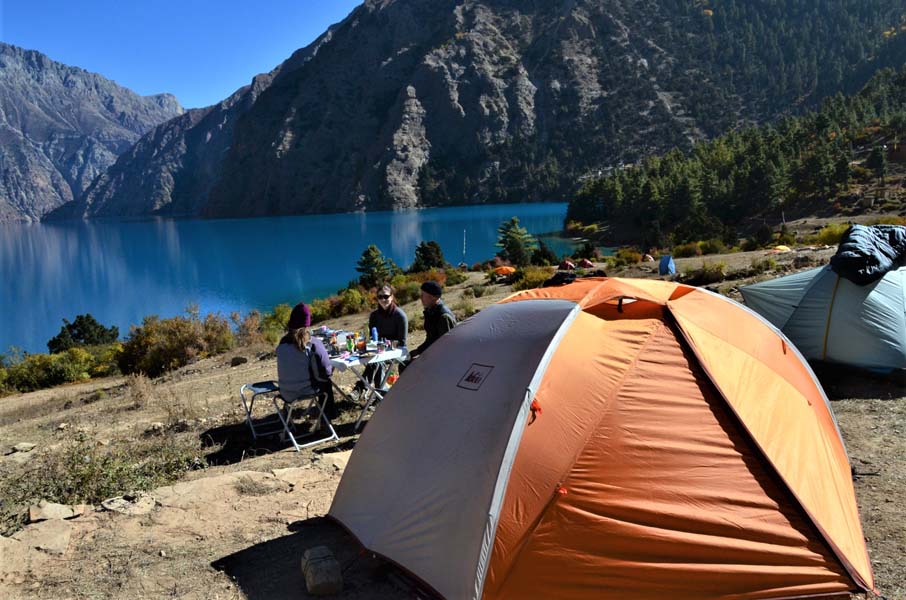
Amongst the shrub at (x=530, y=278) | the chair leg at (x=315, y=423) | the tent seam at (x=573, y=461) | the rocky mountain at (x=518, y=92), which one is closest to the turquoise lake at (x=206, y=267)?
the shrub at (x=530, y=278)

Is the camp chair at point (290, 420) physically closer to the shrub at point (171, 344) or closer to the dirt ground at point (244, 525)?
the dirt ground at point (244, 525)

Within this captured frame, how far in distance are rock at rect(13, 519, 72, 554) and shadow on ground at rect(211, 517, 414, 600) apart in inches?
42.3

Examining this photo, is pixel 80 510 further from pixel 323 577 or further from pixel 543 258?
pixel 543 258

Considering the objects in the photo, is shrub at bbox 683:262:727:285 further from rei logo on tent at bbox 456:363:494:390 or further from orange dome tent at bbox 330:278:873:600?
rei logo on tent at bbox 456:363:494:390

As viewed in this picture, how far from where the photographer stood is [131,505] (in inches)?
177

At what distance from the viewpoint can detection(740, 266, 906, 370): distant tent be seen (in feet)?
21.5

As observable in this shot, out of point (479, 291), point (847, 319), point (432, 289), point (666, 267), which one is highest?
point (432, 289)

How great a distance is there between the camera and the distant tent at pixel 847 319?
6.55 meters

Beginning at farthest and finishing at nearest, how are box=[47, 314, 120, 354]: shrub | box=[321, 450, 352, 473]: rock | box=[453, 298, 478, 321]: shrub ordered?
1. box=[47, 314, 120, 354]: shrub
2. box=[453, 298, 478, 321]: shrub
3. box=[321, 450, 352, 473]: rock

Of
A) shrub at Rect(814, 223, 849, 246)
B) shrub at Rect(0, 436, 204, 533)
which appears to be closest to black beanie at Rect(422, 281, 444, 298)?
shrub at Rect(0, 436, 204, 533)

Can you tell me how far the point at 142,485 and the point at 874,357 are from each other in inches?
284

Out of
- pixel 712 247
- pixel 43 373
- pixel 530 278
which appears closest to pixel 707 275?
pixel 530 278

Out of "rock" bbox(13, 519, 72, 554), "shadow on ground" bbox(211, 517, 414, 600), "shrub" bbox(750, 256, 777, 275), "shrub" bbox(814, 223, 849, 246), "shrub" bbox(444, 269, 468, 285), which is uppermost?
"shrub" bbox(814, 223, 849, 246)

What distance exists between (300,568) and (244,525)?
805 mm
